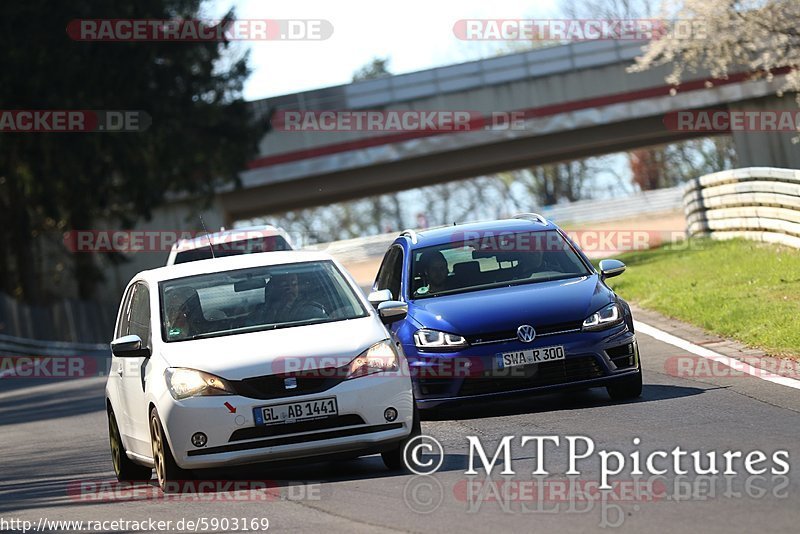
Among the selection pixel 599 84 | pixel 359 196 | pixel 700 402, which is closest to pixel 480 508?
pixel 700 402

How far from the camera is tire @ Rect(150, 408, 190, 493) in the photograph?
9.91 meters

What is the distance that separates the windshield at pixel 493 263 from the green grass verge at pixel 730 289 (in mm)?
2337

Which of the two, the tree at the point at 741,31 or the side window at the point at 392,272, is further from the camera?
the tree at the point at 741,31

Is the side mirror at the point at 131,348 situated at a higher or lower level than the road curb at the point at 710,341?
higher

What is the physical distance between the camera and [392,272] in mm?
14547

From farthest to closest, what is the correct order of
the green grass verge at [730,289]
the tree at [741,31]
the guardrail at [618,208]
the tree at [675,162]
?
the tree at [675,162], the guardrail at [618,208], the tree at [741,31], the green grass verge at [730,289]

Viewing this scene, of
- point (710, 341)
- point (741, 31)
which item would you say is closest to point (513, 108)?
point (741, 31)

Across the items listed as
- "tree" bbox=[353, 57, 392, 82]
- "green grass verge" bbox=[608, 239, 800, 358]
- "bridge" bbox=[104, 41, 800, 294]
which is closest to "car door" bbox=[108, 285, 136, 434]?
"green grass verge" bbox=[608, 239, 800, 358]

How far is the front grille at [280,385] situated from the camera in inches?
386

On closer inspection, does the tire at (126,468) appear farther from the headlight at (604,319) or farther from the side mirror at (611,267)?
the side mirror at (611,267)

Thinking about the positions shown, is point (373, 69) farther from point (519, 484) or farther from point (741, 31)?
point (519, 484)

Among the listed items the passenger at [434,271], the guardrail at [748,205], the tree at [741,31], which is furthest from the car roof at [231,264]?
the tree at [741,31]

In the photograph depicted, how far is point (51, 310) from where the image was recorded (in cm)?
4284

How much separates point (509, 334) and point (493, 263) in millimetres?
1596
